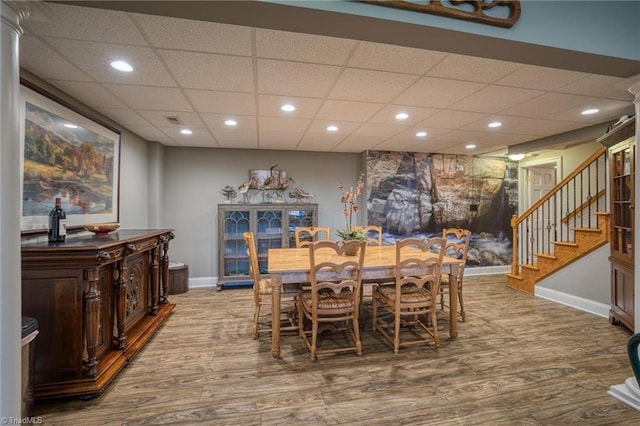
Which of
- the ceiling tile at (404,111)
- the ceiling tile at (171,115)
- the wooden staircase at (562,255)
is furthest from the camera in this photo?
the wooden staircase at (562,255)

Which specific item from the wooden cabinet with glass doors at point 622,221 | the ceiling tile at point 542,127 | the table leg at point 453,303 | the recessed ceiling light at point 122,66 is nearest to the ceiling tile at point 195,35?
the recessed ceiling light at point 122,66

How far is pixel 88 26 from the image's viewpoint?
1590mm

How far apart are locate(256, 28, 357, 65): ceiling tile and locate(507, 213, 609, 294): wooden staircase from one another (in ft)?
12.9

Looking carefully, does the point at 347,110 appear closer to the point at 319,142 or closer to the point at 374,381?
the point at 319,142

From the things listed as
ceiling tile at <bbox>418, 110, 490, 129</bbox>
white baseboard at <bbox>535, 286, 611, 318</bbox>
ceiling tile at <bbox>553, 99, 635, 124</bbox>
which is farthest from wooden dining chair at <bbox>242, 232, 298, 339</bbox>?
white baseboard at <bbox>535, 286, 611, 318</bbox>

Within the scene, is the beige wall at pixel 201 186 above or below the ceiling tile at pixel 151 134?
below

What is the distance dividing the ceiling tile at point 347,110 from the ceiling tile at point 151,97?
1387 mm

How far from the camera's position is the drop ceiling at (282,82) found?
5.56ft

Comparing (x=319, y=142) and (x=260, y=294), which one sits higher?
(x=319, y=142)

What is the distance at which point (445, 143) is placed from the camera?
4500 millimetres

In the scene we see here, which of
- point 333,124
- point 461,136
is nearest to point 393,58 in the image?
point 333,124

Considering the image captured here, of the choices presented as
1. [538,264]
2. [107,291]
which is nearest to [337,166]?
[538,264]

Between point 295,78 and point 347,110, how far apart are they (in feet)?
2.95

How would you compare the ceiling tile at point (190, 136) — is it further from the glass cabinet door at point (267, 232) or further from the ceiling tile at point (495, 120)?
the ceiling tile at point (495, 120)
